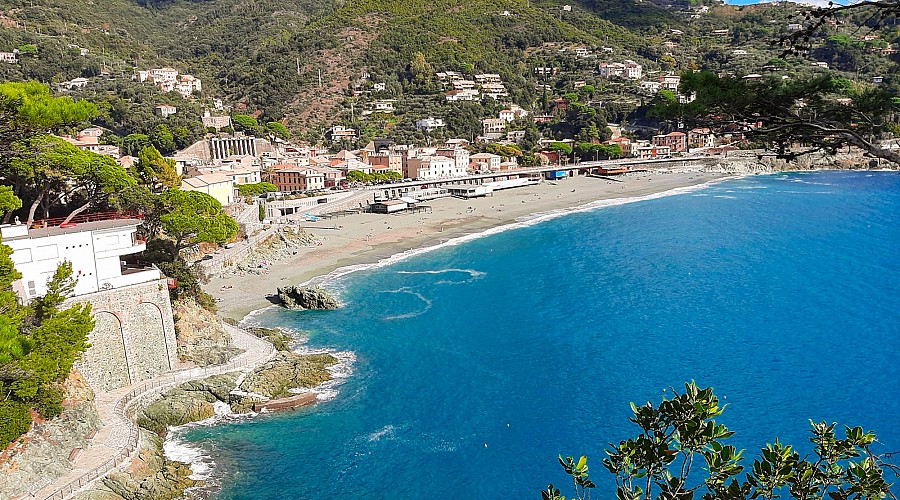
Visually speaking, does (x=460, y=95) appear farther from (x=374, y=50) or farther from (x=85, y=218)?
(x=85, y=218)

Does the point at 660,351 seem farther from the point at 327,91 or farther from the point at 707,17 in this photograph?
the point at 707,17

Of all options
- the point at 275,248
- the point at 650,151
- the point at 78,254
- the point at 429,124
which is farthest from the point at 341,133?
the point at 78,254

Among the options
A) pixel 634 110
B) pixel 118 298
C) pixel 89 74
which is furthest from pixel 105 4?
pixel 118 298

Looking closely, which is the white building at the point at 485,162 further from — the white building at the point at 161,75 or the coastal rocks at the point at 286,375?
the coastal rocks at the point at 286,375

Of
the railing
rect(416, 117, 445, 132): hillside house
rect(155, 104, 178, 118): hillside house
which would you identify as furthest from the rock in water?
rect(416, 117, 445, 132): hillside house

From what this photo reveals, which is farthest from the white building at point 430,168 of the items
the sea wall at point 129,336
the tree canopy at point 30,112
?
the tree canopy at point 30,112

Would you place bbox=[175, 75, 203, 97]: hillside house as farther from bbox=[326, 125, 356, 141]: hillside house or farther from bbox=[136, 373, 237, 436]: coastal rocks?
bbox=[136, 373, 237, 436]: coastal rocks
